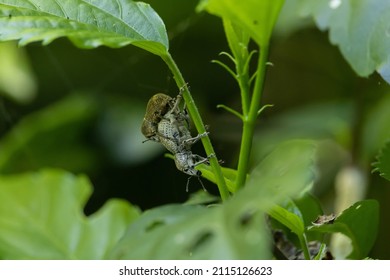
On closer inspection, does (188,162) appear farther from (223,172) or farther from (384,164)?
(384,164)

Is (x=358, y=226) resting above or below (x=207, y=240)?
below

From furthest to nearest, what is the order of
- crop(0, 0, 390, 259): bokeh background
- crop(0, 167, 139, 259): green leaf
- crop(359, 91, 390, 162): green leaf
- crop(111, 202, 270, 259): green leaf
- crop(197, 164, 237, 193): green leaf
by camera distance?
crop(0, 0, 390, 259): bokeh background < crop(359, 91, 390, 162): green leaf < crop(0, 167, 139, 259): green leaf < crop(197, 164, 237, 193): green leaf < crop(111, 202, 270, 259): green leaf

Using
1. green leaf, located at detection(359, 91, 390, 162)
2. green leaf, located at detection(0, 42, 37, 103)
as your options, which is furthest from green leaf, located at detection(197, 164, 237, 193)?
green leaf, located at detection(0, 42, 37, 103)

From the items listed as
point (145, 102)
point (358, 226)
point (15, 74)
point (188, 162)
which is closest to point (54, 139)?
point (15, 74)

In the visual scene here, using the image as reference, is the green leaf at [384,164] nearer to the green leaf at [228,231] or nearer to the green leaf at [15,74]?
the green leaf at [228,231]

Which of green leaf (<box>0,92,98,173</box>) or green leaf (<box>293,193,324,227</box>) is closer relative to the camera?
green leaf (<box>293,193,324,227</box>)

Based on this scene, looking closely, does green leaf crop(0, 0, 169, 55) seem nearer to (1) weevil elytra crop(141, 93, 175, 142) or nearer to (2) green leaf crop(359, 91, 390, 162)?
(1) weevil elytra crop(141, 93, 175, 142)
